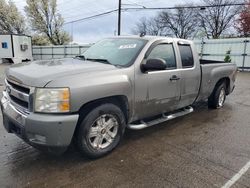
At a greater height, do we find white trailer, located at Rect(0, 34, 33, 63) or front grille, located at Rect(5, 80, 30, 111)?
white trailer, located at Rect(0, 34, 33, 63)

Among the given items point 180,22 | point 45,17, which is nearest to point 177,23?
point 180,22

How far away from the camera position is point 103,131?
343 centimetres

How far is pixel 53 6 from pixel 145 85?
38354 millimetres

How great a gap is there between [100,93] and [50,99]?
66cm

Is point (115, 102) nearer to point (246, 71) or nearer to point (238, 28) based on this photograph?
point (246, 71)

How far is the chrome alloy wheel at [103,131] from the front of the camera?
10.9ft

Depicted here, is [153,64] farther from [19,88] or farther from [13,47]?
[13,47]

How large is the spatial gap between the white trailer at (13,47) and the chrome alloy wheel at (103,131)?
25796 mm

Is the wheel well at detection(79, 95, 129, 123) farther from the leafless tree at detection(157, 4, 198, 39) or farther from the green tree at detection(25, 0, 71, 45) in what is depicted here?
the leafless tree at detection(157, 4, 198, 39)

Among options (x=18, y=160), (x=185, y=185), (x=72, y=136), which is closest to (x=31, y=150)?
(x=18, y=160)

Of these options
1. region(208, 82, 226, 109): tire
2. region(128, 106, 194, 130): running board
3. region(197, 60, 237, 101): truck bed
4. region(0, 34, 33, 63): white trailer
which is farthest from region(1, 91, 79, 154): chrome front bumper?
region(0, 34, 33, 63): white trailer

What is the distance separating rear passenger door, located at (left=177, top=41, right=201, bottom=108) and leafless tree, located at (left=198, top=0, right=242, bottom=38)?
3878 cm

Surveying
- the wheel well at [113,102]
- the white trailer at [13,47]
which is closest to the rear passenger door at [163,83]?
the wheel well at [113,102]

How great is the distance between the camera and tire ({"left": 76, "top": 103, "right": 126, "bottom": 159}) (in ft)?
10.3
